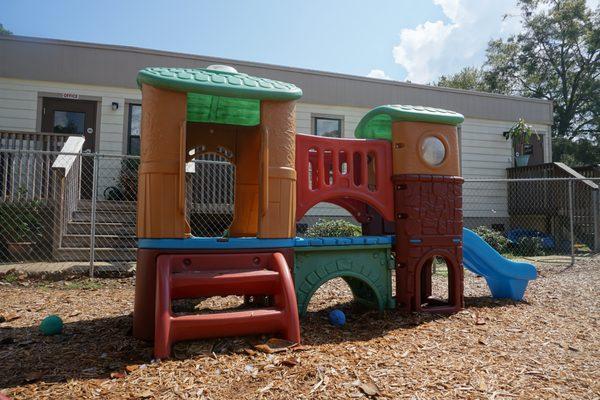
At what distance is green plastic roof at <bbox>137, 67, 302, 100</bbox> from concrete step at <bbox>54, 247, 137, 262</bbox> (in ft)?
13.8

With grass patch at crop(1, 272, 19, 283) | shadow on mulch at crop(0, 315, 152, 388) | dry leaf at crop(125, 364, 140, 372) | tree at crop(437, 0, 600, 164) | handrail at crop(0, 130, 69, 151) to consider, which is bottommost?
shadow on mulch at crop(0, 315, 152, 388)

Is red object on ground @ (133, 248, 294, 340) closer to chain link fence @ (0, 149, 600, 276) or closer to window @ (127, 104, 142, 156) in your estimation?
chain link fence @ (0, 149, 600, 276)

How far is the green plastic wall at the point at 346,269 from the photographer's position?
401cm

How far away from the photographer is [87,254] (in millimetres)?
6977

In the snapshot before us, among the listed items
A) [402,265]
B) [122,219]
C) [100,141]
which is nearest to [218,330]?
[402,265]

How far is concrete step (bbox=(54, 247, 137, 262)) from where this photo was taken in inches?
272

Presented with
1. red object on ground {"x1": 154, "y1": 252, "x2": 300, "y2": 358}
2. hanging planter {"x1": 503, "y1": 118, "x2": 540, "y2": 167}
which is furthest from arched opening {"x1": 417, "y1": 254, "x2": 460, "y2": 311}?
hanging planter {"x1": 503, "y1": 118, "x2": 540, "y2": 167}

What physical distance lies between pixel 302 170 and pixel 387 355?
197 cm

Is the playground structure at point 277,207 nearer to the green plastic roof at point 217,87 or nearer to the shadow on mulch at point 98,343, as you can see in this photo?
the green plastic roof at point 217,87

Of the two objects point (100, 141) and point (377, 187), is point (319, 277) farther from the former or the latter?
point (100, 141)

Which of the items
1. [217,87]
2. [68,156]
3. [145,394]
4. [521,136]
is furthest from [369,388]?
[521,136]

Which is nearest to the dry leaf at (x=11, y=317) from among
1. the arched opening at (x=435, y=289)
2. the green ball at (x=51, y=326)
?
the green ball at (x=51, y=326)

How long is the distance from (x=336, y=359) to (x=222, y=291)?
100 centimetres

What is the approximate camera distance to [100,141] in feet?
32.5
